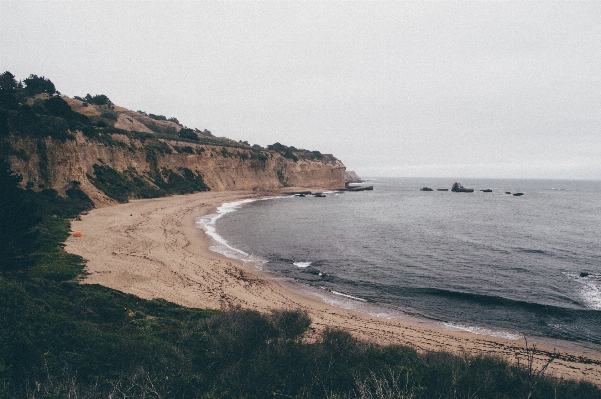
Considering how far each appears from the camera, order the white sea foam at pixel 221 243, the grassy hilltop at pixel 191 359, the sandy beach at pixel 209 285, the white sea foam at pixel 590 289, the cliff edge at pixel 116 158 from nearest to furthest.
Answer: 1. the grassy hilltop at pixel 191 359
2. the sandy beach at pixel 209 285
3. the white sea foam at pixel 590 289
4. the white sea foam at pixel 221 243
5. the cliff edge at pixel 116 158

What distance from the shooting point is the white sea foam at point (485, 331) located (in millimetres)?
13148

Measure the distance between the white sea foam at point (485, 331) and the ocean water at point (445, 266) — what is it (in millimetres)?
43

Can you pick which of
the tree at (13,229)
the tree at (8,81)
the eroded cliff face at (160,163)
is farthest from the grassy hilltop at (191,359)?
the tree at (8,81)

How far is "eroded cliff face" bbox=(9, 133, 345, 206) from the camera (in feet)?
101

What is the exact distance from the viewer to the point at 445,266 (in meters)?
21.9

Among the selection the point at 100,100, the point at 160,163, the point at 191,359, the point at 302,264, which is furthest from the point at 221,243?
the point at 100,100

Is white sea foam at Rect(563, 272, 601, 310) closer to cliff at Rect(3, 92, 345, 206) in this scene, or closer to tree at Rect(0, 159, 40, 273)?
tree at Rect(0, 159, 40, 273)

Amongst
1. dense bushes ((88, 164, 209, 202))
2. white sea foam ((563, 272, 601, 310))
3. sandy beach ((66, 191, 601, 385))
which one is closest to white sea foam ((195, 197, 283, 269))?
sandy beach ((66, 191, 601, 385))

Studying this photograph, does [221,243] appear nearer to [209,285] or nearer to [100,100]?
[209,285]

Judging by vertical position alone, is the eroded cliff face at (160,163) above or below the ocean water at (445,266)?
above

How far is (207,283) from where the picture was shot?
56.7 feet

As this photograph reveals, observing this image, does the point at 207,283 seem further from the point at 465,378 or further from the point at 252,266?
the point at 465,378

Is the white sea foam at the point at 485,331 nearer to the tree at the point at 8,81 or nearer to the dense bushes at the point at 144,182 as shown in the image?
the dense bushes at the point at 144,182

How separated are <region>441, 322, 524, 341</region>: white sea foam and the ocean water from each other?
0.14 ft
